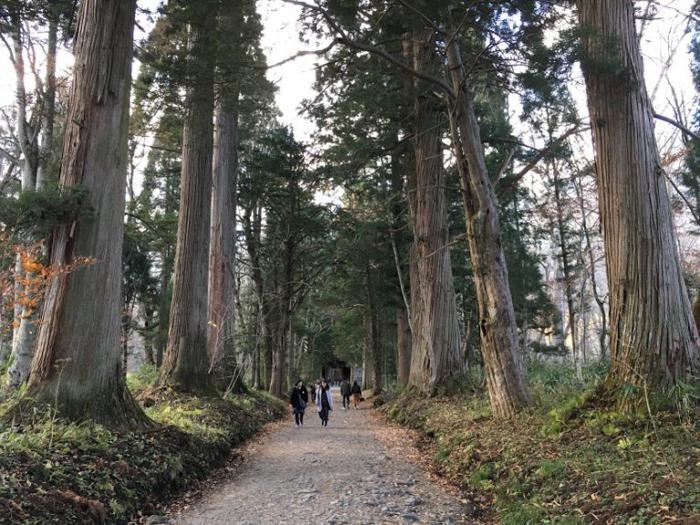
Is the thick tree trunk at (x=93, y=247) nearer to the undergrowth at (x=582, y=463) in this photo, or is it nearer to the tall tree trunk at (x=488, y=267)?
the undergrowth at (x=582, y=463)

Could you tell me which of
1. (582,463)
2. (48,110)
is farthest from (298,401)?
(582,463)

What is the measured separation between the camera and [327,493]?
21.0 ft

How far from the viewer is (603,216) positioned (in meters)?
7.14

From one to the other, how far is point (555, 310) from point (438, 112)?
19212 mm

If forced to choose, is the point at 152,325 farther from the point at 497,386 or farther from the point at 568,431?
the point at 568,431

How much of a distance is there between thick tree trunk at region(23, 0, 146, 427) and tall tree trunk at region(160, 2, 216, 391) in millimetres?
3592

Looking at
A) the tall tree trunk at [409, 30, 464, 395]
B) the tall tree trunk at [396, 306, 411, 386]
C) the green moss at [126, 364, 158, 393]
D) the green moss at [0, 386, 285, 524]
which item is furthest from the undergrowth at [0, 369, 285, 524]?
the tall tree trunk at [396, 306, 411, 386]

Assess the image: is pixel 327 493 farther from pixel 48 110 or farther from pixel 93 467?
pixel 48 110

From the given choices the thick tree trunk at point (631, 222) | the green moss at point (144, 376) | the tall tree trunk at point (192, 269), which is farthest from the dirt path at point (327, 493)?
the green moss at point (144, 376)

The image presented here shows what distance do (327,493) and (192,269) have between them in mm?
7500

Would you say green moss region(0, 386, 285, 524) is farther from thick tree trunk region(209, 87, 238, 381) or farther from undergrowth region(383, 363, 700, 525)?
thick tree trunk region(209, 87, 238, 381)

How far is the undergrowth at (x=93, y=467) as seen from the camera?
446cm

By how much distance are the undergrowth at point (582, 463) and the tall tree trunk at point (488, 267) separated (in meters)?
0.52

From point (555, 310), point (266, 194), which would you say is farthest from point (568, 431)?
point (555, 310)
